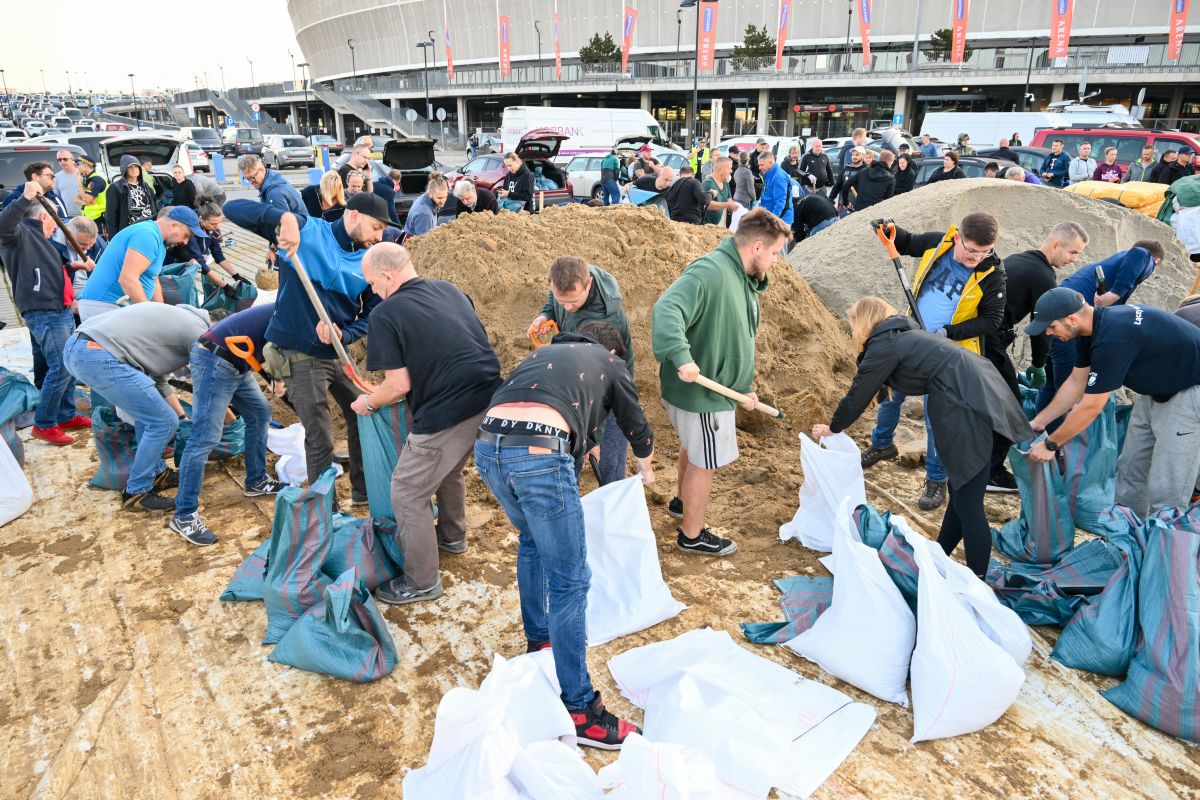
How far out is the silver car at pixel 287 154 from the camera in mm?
28594

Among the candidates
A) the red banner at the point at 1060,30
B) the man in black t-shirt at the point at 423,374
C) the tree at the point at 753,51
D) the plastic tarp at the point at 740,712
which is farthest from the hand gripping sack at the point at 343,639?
the tree at the point at 753,51

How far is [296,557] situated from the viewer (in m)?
3.29

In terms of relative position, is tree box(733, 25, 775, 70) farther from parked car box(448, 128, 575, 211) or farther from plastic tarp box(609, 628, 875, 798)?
plastic tarp box(609, 628, 875, 798)

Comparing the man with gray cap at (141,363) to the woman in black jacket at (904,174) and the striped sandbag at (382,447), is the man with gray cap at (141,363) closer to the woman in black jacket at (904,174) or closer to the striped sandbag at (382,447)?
the striped sandbag at (382,447)

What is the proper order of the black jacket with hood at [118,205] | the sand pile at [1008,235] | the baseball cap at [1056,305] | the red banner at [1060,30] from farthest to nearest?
1. the red banner at [1060,30]
2. the black jacket with hood at [118,205]
3. the sand pile at [1008,235]
4. the baseball cap at [1056,305]

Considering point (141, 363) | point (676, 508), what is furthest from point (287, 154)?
point (676, 508)

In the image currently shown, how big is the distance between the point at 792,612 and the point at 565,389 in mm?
1548

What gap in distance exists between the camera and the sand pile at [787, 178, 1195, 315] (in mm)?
6824

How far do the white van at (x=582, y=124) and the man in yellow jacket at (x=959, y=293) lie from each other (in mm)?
23516

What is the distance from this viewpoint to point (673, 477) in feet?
16.0

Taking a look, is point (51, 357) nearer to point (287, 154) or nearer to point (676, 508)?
point (676, 508)

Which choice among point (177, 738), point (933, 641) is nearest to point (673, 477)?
point (933, 641)

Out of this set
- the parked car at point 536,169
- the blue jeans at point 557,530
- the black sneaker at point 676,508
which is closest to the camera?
the blue jeans at point 557,530

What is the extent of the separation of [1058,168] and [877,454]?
11.5 metres
